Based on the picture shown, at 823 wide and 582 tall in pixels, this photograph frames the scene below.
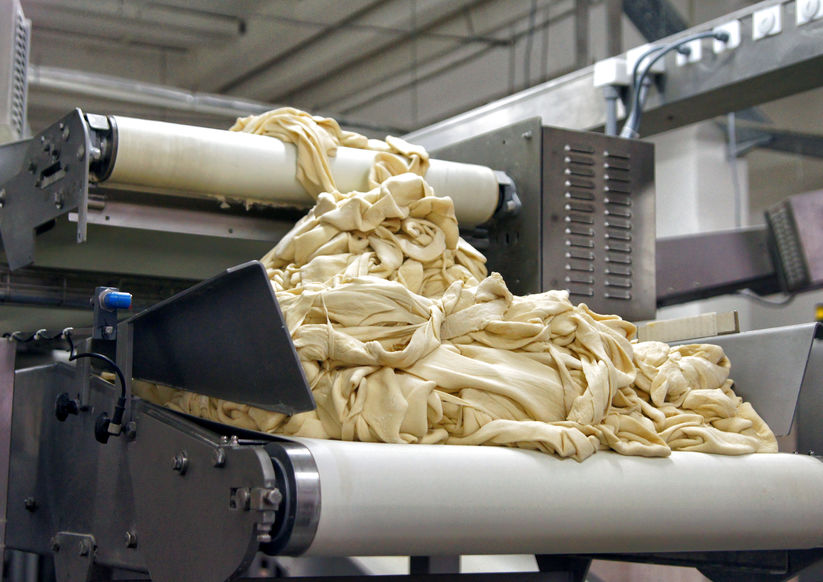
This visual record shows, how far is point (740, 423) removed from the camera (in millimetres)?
1890

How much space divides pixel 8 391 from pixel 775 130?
4.45 meters

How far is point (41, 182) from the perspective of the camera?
2066 mm

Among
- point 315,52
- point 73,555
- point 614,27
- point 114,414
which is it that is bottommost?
point 73,555

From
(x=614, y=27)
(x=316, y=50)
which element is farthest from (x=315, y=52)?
(x=614, y=27)

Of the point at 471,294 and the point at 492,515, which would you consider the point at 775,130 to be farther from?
the point at 492,515

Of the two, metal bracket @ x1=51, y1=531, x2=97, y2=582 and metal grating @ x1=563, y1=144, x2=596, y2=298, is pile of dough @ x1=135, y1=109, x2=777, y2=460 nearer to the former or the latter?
metal bracket @ x1=51, y1=531, x2=97, y2=582

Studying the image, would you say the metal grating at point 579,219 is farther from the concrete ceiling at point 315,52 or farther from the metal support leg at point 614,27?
the concrete ceiling at point 315,52

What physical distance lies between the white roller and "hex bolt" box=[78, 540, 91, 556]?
2.41 ft

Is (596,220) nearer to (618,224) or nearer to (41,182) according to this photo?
(618,224)

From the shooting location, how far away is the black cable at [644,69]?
295 centimetres

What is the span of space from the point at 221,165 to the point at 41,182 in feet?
1.19

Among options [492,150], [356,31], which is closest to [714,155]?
[356,31]

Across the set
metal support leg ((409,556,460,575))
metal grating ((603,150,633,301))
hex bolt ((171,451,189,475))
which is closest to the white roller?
metal grating ((603,150,633,301))

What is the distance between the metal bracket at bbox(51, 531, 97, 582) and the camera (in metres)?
1.67
